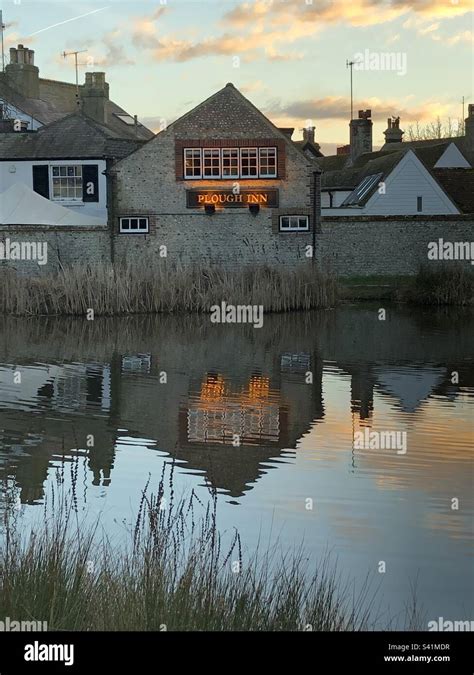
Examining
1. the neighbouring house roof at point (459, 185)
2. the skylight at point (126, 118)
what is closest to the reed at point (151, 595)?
the neighbouring house roof at point (459, 185)

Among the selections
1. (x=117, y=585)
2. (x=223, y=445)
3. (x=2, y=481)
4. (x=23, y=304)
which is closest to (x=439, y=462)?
(x=223, y=445)

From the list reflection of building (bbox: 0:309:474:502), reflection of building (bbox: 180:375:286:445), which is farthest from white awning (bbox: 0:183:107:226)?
reflection of building (bbox: 180:375:286:445)

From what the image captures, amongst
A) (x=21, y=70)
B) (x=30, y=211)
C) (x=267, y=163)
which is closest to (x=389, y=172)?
(x=267, y=163)

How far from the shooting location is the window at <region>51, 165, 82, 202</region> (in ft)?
159

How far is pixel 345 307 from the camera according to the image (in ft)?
127

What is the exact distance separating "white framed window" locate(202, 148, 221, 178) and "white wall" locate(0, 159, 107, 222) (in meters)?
5.23

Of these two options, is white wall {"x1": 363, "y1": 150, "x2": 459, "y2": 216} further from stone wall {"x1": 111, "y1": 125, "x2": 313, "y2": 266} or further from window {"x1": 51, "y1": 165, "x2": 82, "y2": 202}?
window {"x1": 51, "y1": 165, "x2": 82, "y2": 202}

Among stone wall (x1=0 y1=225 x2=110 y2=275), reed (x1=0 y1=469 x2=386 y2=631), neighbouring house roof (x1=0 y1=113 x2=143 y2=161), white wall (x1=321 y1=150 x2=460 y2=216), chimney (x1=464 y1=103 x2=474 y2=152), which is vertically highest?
chimney (x1=464 y1=103 x2=474 y2=152)

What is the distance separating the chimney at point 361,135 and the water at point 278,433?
126 feet

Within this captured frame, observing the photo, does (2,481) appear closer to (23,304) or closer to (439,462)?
(439,462)

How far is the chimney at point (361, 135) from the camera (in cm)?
6706

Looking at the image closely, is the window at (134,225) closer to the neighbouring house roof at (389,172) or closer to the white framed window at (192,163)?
the white framed window at (192,163)

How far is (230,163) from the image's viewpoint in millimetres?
45250
